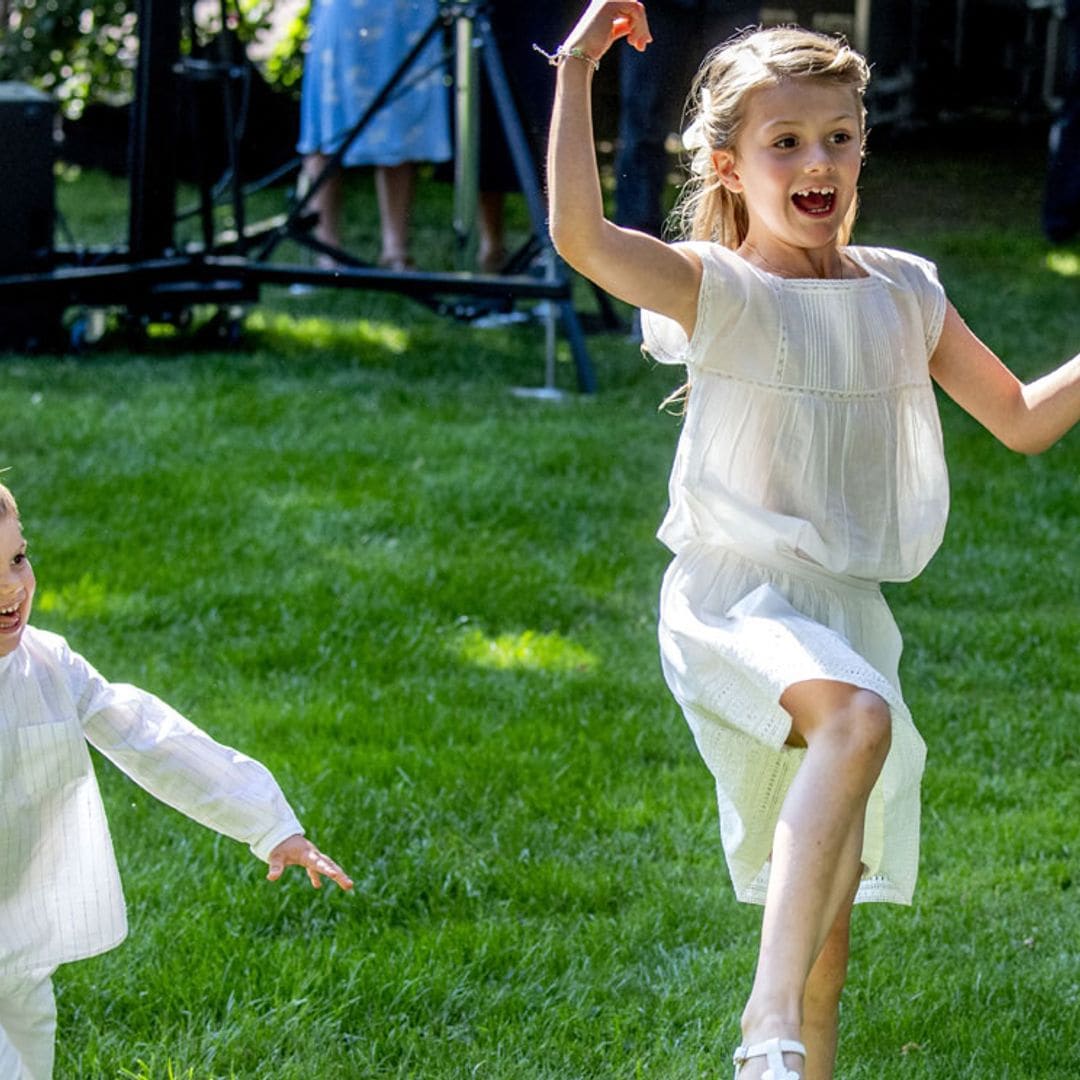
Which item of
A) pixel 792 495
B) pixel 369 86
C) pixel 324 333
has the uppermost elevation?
pixel 369 86

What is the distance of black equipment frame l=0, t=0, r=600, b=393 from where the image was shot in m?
6.95

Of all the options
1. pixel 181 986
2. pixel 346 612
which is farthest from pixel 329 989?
pixel 346 612

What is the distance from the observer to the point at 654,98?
7.52m

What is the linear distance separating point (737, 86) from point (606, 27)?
0.25 meters

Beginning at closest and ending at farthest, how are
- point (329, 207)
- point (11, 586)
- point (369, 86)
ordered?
point (11, 586), point (369, 86), point (329, 207)

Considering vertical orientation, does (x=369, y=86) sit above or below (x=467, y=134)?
above

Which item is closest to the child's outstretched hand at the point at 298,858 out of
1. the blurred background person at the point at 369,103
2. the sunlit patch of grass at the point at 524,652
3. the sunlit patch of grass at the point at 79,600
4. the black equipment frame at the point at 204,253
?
the sunlit patch of grass at the point at 524,652

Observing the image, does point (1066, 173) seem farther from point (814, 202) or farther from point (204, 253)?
point (814, 202)

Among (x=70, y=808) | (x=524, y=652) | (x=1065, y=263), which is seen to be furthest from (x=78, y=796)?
(x=1065, y=263)

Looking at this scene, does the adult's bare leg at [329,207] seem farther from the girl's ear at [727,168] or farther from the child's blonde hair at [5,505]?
the child's blonde hair at [5,505]

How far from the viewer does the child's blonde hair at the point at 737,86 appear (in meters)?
2.49

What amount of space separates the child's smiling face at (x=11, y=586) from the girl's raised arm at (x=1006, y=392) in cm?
121

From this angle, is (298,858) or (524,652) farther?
(524,652)

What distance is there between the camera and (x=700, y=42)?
7660 mm
